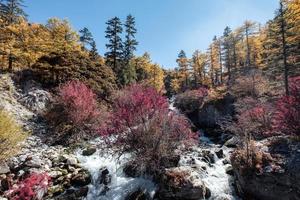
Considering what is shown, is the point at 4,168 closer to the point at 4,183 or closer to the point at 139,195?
the point at 4,183

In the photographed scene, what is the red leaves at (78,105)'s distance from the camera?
22109 mm

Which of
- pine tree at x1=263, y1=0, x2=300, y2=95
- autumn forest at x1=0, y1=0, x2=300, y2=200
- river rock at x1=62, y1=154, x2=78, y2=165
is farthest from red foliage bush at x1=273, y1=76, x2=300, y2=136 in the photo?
pine tree at x1=263, y1=0, x2=300, y2=95

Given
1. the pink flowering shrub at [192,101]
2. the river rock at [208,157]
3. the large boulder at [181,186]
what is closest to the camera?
the large boulder at [181,186]

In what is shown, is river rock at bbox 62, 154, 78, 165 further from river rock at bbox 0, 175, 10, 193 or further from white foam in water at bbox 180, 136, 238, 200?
white foam in water at bbox 180, 136, 238, 200

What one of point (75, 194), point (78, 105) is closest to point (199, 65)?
point (78, 105)

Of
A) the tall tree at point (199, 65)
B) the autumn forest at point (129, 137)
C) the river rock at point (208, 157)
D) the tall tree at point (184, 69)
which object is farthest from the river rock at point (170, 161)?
the tall tree at point (184, 69)

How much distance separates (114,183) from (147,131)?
3.18 meters

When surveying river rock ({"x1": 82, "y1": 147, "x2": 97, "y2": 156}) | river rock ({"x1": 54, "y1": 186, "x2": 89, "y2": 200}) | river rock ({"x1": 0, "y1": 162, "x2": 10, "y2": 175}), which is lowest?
river rock ({"x1": 54, "y1": 186, "x2": 89, "y2": 200})

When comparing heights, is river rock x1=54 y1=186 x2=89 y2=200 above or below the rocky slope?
below

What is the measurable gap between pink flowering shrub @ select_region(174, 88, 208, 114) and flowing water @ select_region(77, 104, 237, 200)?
71.6ft

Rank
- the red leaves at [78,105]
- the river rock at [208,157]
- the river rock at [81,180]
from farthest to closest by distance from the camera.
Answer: the red leaves at [78,105]
the river rock at [208,157]
the river rock at [81,180]

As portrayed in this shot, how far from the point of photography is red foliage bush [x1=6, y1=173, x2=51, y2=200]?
12805 mm

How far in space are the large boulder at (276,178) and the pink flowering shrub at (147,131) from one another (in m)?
3.56

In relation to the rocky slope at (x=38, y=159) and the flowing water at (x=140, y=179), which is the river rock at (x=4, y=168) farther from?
the flowing water at (x=140, y=179)
